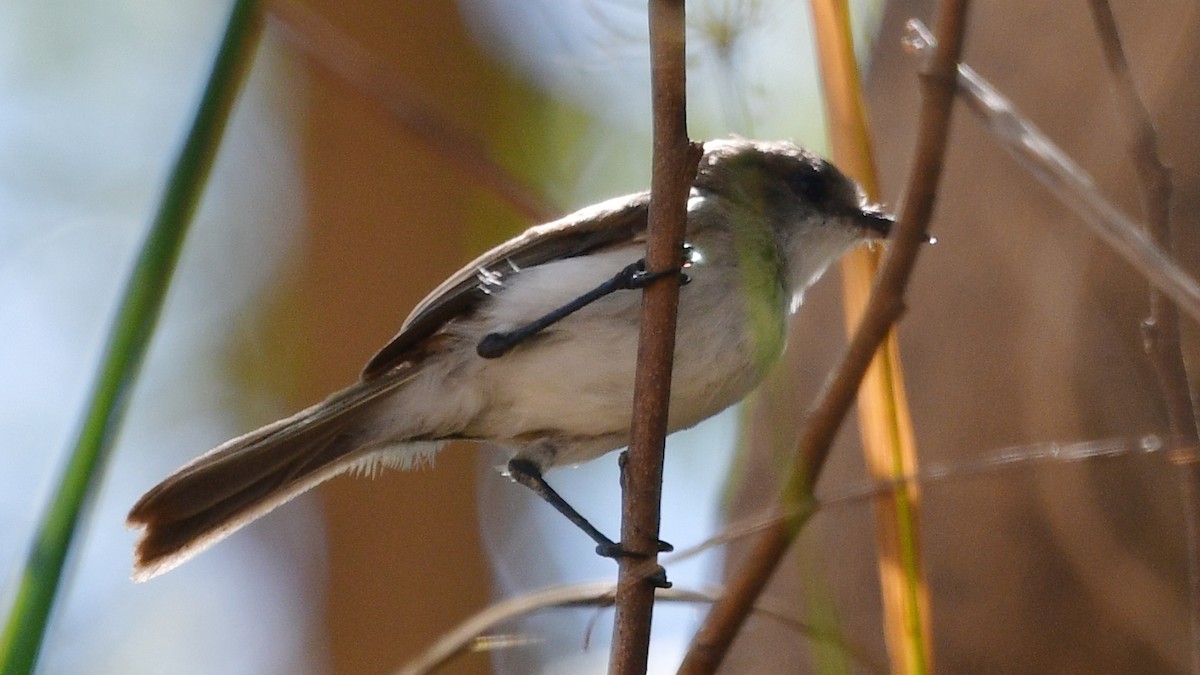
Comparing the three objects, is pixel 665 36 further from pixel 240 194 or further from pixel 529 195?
pixel 240 194

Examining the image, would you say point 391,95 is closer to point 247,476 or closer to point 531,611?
point 531,611

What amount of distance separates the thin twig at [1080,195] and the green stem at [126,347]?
0.70 metres

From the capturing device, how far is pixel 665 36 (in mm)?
1152

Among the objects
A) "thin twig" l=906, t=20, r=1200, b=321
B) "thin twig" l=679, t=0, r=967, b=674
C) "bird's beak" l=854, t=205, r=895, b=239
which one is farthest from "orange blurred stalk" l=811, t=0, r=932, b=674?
"bird's beak" l=854, t=205, r=895, b=239

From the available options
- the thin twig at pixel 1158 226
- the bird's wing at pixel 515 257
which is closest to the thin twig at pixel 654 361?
the thin twig at pixel 1158 226

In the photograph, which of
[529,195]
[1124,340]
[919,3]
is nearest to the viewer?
[529,195]

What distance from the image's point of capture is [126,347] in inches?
29.4

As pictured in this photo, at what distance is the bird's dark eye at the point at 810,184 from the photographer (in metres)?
2.39

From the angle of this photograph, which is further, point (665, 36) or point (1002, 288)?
point (1002, 288)

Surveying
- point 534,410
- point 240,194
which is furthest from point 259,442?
point 240,194

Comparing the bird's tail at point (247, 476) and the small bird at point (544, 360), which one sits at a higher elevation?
the small bird at point (544, 360)

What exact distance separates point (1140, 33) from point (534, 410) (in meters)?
1.38

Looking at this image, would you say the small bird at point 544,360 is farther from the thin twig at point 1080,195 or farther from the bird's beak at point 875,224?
the thin twig at point 1080,195

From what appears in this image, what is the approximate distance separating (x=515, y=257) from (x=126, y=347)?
142cm
